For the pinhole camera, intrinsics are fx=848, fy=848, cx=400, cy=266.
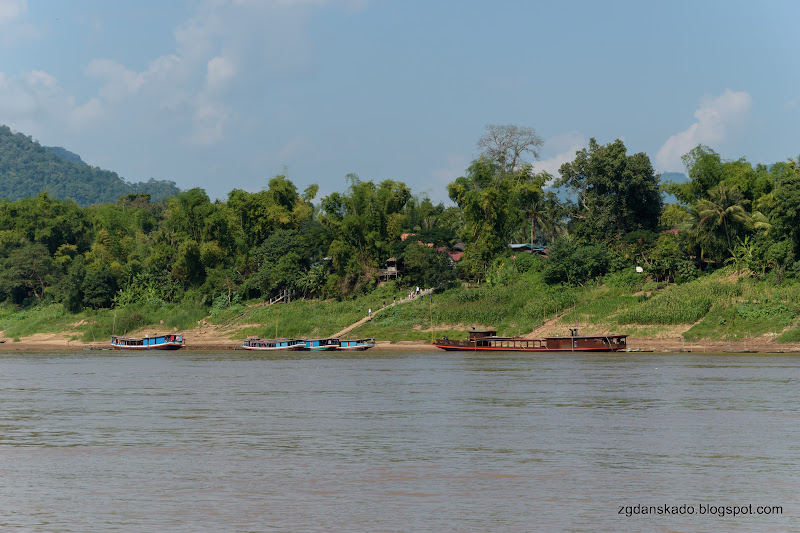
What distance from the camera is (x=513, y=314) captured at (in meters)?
76.1

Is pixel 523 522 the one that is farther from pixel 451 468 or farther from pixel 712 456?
pixel 712 456

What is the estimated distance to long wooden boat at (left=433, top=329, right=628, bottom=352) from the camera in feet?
218

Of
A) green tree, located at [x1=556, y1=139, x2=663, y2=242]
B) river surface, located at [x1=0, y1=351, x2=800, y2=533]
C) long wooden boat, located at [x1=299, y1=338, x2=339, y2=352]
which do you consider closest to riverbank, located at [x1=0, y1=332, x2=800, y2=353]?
long wooden boat, located at [x1=299, y1=338, x2=339, y2=352]

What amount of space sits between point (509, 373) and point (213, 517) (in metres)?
34.1

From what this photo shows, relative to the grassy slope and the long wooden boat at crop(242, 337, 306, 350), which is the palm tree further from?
the long wooden boat at crop(242, 337, 306, 350)

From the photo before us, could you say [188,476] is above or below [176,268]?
below

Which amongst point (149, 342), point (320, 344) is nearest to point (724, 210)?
point (320, 344)

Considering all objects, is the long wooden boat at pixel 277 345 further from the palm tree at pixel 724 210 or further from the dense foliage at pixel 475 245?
the palm tree at pixel 724 210

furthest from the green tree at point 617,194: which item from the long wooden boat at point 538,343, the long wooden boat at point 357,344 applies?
the long wooden boat at point 357,344

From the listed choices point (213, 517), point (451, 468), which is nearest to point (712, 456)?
point (451, 468)

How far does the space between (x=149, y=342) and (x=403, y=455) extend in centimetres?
6771

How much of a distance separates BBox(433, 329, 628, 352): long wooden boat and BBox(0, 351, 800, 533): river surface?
23907 mm

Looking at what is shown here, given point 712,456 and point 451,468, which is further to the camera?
point 712,456

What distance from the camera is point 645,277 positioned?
7481 cm
